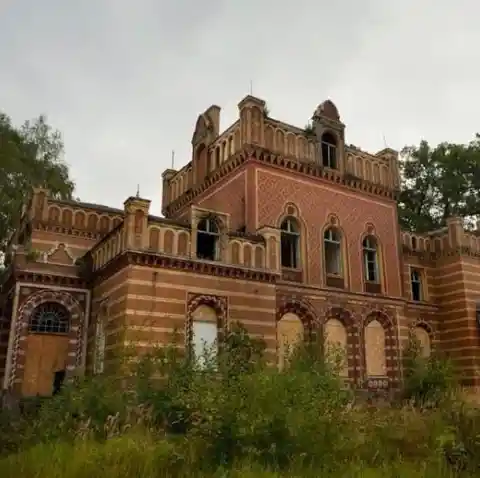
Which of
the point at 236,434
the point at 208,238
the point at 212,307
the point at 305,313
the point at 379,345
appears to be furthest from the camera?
the point at 379,345

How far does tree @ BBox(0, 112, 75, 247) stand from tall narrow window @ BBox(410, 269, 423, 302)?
19.5 metres

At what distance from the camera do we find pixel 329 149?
25.4 m

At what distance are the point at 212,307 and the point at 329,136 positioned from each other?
37.6 feet

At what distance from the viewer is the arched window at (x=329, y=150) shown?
25.0 m

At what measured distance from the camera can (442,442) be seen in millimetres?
10414

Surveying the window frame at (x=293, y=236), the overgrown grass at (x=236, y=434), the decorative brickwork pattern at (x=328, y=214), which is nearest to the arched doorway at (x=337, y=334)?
the decorative brickwork pattern at (x=328, y=214)

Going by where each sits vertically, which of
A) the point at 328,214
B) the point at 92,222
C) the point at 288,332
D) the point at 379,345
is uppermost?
the point at 328,214

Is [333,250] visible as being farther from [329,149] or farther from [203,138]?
[203,138]

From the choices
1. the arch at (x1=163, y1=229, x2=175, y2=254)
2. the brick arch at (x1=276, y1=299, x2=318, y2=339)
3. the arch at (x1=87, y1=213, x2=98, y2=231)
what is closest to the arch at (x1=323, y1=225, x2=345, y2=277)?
the brick arch at (x1=276, y1=299, x2=318, y2=339)

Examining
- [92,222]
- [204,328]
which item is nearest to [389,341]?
[204,328]

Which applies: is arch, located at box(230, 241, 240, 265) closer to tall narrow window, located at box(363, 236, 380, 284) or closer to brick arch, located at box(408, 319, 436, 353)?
tall narrow window, located at box(363, 236, 380, 284)

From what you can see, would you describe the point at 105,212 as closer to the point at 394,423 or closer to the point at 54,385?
the point at 54,385

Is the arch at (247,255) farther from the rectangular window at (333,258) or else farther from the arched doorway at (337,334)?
the rectangular window at (333,258)

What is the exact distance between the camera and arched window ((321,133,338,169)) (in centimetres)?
2503
